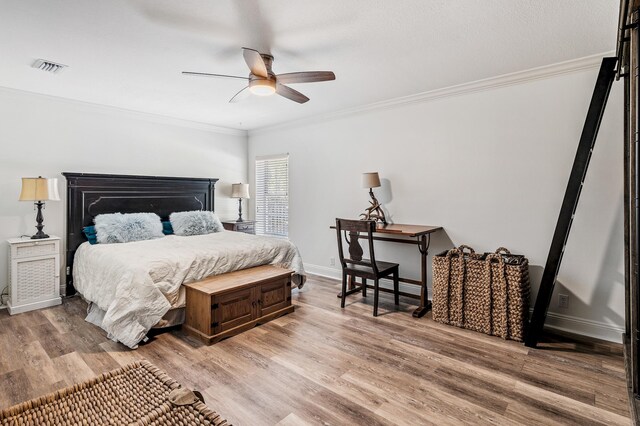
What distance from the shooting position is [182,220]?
15.7 feet

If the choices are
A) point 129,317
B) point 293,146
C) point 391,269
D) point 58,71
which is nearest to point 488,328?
point 391,269

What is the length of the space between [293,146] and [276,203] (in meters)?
1.06

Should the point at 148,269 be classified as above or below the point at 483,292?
above

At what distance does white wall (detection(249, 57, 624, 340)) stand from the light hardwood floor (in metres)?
0.72

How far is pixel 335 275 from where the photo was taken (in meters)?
4.95

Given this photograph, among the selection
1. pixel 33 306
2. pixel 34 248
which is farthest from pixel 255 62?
pixel 33 306

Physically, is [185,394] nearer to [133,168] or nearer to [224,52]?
[224,52]

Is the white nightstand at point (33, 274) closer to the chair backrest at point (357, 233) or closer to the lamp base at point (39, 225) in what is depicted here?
the lamp base at point (39, 225)

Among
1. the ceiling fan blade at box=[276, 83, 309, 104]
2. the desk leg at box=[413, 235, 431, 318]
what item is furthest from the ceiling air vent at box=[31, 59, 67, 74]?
the desk leg at box=[413, 235, 431, 318]

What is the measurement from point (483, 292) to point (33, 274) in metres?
4.71

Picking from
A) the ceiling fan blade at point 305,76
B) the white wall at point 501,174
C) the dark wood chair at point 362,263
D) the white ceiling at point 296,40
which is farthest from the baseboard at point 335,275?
the ceiling fan blade at point 305,76

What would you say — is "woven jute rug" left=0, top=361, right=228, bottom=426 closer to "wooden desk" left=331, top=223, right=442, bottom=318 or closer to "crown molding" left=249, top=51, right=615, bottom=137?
"wooden desk" left=331, top=223, right=442, bottom=318

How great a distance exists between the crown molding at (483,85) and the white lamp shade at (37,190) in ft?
11.1

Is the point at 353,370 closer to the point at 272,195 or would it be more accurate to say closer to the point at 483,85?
the point at 483,85
